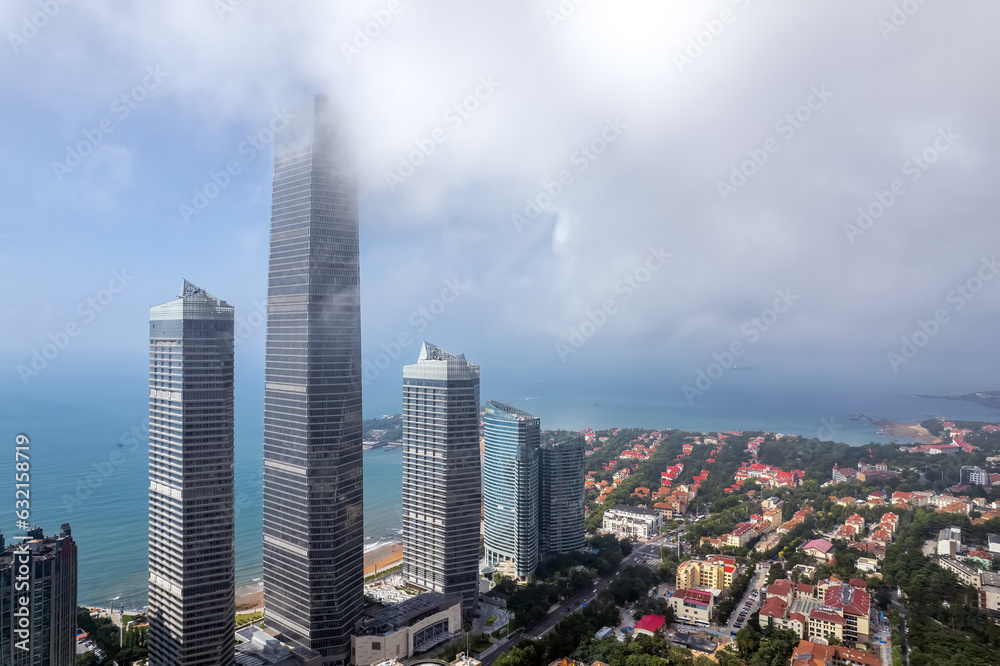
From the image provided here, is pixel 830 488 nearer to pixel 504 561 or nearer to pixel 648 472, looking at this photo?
pixel 648 472

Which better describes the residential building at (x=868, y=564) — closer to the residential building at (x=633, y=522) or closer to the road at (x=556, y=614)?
the road at (x=556, y=614)

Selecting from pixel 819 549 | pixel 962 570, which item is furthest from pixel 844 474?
pixel 962 570

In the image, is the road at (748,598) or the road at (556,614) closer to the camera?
the road at (556,614)

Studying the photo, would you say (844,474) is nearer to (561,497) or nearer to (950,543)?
(950,543)

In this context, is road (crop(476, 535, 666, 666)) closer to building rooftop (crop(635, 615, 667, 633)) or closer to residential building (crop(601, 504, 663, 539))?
residential building (crop(601, 504, 663, 539))

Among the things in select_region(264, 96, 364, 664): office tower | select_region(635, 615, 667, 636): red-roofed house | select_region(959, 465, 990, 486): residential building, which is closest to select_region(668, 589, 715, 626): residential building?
select_region(635, 615, 667, 636): red-roofed house

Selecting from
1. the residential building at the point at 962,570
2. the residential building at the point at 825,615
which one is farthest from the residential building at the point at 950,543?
the residential building at the point at 825,615

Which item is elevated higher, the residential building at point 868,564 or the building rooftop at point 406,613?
the building rooftop at point 406,613
